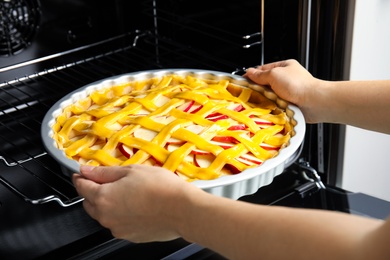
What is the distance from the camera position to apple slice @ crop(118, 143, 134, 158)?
902mm

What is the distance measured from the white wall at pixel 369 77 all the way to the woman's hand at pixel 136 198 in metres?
0.59

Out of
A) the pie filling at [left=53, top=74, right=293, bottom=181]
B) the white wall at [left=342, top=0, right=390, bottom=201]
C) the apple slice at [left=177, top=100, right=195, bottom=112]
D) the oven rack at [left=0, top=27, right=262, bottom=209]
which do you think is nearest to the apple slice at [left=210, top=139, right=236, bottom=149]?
the pie filling at [left=53, top=74, right=293, bottom=181]

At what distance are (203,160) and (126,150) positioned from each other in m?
0.11

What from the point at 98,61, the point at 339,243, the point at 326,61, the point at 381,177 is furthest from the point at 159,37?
the point at 339,243

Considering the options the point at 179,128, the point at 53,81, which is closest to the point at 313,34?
the point at 179,128

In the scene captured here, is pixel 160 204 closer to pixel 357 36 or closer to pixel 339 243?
pixel 339 243

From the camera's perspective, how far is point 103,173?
818mm

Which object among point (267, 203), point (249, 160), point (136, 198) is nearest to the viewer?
point (136, 198)

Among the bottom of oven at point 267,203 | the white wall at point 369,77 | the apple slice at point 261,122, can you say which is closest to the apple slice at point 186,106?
the apple slice at point 261,122

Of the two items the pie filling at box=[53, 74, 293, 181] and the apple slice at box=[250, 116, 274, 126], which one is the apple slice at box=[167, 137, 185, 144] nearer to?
the pie filling at box=[53, 74, 293, 181]

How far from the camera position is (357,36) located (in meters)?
1.20

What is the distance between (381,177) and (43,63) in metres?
0.78

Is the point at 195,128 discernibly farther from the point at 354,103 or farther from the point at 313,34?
the point at 313,34

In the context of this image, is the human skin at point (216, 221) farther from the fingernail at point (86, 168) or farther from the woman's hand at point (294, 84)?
the woman's hand at point (294, 84)
